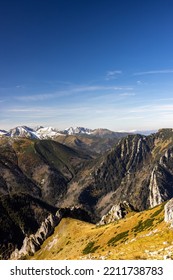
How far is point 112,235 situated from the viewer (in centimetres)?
11050

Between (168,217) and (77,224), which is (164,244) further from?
(77,224)

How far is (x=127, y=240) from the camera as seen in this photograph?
3206 inches

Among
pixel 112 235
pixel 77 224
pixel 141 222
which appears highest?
pixel 141 222

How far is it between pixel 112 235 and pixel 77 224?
7927 centimetres

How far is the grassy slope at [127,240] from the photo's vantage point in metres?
45.5

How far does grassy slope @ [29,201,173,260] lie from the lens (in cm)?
4550
